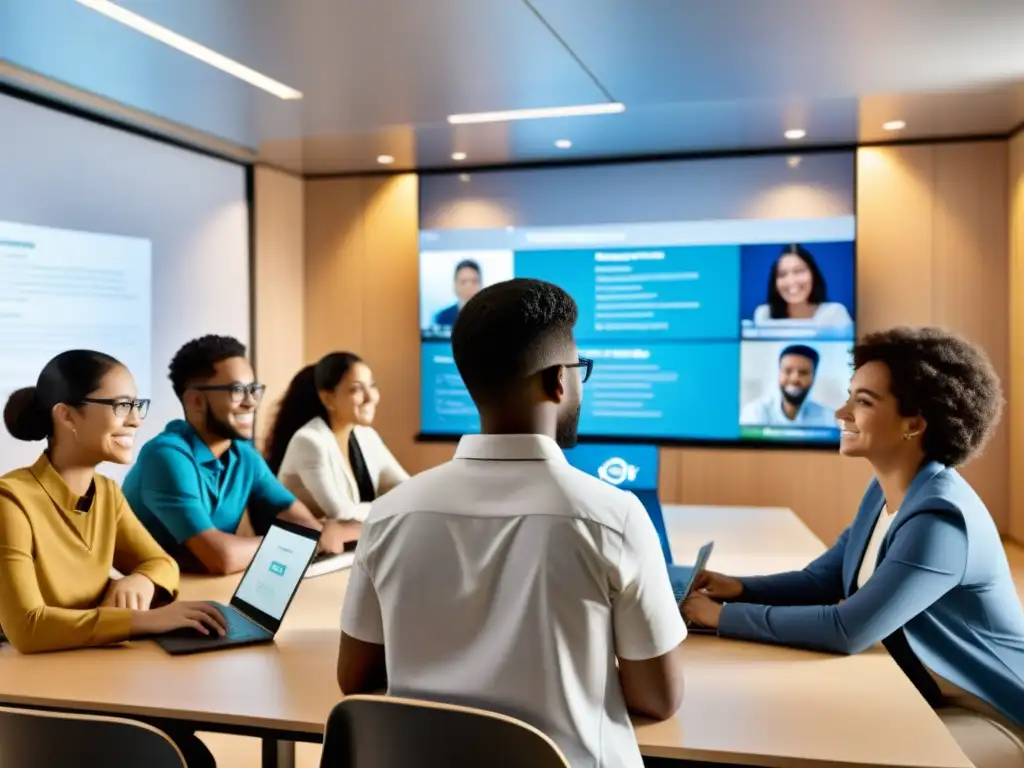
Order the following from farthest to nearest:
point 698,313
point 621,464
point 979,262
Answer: point 698,313 < point 979,262 < point 621,464

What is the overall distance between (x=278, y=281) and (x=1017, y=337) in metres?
4.60

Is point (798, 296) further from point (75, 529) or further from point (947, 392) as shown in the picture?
point (75, 529)

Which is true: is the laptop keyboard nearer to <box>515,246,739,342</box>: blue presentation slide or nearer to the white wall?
the white wall

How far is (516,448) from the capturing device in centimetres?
139

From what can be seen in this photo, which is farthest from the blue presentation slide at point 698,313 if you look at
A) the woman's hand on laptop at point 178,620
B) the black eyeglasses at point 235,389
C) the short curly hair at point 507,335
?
the short curly hair at point 507,335

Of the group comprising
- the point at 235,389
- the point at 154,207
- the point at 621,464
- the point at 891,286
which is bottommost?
the point at 621,464

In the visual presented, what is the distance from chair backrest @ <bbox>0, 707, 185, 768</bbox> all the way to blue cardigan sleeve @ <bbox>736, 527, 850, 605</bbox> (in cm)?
142

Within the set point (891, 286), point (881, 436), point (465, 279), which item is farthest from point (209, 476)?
point (891, 286)

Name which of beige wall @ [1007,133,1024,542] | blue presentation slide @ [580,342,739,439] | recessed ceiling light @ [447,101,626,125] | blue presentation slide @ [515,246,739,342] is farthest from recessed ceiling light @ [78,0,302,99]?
beige wall @ [1007,133,1024,542]

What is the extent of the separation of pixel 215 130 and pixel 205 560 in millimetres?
3435

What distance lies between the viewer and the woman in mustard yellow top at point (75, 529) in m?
1.92

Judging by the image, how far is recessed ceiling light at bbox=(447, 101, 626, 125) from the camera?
194 inches

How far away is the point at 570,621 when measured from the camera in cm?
132

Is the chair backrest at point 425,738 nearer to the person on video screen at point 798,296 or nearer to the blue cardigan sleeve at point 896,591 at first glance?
the blue cardigan sleeve at point 896,591
